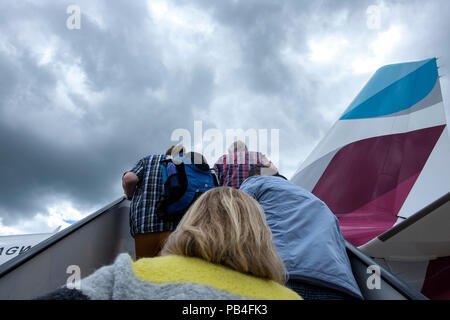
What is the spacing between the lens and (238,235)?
848 millimetres

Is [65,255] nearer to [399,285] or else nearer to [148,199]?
[148,199]

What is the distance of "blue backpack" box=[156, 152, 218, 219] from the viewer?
2158 millimetres

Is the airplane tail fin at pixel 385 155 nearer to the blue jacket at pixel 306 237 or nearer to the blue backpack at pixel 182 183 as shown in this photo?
the blue jacket at pixel 306 237

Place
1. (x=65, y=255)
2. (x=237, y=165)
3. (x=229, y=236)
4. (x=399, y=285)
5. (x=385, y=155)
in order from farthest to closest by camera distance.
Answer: (x=385, y=155) < (x=237, y=165) < (x=65, y=255) < (x=399, y=285) < (x=229, y=236)

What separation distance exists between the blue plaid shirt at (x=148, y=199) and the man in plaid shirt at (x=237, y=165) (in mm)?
646

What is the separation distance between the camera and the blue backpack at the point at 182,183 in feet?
7.08

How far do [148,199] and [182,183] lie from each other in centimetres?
37

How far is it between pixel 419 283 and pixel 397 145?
2680 millimetres

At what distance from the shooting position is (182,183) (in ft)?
7.20

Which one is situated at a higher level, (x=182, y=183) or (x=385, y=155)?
(x=385, y=155)

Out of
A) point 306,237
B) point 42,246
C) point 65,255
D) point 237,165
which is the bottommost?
point 65,255

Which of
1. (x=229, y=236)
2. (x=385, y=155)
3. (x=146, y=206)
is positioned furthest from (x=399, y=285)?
(x=385, y=155)
